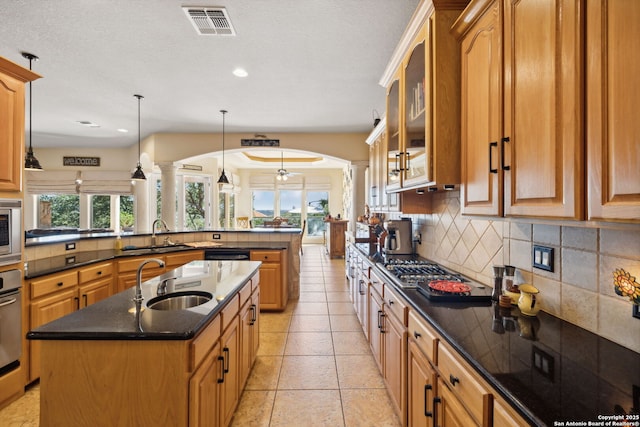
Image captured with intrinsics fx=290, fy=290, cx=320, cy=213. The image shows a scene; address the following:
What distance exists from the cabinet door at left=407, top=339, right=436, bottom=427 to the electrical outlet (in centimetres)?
71

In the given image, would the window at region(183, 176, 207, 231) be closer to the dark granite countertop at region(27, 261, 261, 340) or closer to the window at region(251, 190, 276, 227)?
the window at region(251, 190, 276, 227)

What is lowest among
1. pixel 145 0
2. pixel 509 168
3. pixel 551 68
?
pixel 509 168

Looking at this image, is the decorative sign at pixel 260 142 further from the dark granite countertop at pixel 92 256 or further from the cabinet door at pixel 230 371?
the cabinet door at pixel 230 371

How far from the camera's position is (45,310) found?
92.7 inches

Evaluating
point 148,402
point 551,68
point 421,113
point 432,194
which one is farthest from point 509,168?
point 148,402

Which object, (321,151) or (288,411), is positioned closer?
(288,411)

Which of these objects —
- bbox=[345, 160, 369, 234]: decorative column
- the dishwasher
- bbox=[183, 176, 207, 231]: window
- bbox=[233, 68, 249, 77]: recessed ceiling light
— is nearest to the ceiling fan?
bbox=[183, 176, 207, 231]: window

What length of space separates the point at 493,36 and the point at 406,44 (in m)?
0.83

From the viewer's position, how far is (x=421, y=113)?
1.90m

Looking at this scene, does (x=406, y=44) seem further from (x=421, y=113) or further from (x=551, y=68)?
(x=551, y=68)

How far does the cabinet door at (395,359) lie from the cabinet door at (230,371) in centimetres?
100

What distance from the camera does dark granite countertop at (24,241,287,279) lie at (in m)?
2.45

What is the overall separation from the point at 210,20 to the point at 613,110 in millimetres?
2539

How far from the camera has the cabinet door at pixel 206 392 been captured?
1205 mm
